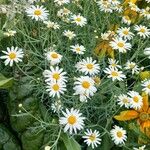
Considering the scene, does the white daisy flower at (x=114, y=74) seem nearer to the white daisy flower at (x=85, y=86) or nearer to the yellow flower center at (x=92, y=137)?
the white daisy flower at (x=85, y=86)

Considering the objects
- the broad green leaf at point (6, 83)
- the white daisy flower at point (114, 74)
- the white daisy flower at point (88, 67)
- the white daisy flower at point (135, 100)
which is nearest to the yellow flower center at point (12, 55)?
the broad green leaf at point (6, 83)

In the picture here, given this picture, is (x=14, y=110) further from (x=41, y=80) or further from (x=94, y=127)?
(x=94, y=127)

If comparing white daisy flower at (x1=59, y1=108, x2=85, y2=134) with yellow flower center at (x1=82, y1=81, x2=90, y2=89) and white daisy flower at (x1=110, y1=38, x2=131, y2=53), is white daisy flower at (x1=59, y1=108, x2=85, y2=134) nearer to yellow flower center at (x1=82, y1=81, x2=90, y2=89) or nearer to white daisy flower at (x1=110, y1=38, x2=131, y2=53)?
yellow flower center at (x1=82, y1=81, x2=90, y2=89)

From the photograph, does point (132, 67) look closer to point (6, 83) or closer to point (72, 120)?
point (72, 120)

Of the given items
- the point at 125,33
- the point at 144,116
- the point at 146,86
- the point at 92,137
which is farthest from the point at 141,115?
the point at 125,33

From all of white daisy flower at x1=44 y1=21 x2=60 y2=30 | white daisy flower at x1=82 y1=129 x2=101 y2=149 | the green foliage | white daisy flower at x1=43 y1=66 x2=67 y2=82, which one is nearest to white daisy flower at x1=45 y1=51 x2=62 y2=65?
white daisy flower at x1=43 y1=66 x2=67 y2=82

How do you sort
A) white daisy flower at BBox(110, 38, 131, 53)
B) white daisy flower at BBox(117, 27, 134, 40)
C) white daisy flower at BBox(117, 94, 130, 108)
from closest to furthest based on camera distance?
1. white daisy flower at BBox(117, 94, 130, 108)
2. white daisy flower at BBox(110, 38, 131, 53)
3. white daisy flower at BBox(117, 27, 134, 40)
